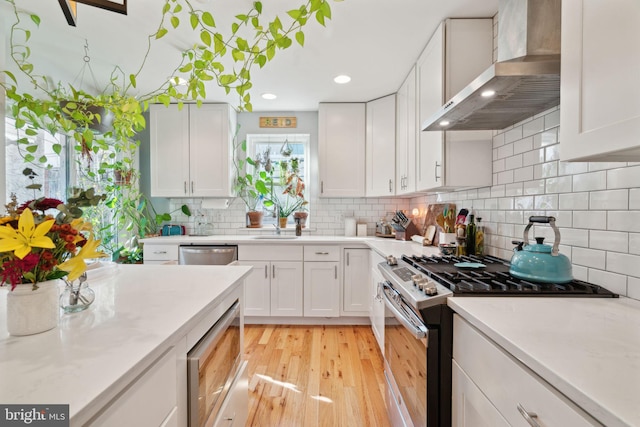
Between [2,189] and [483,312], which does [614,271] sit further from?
[2,189]

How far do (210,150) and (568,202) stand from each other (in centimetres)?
326

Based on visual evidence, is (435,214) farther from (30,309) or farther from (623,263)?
(30,309)

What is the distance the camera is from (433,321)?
1.11m

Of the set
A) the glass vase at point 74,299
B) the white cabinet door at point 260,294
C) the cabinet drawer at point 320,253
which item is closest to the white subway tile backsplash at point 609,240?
the glass vase at point 74,299

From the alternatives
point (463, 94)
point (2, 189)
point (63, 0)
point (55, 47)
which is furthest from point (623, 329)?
point (55, 47)

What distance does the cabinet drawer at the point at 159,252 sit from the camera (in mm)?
3113

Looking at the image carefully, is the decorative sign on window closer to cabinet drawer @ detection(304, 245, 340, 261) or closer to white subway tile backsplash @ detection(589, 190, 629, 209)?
cabinet drawer @ detection(304, 245, 340, 261)

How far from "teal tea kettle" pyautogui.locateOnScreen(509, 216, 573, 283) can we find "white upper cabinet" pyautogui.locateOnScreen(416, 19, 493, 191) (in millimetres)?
757

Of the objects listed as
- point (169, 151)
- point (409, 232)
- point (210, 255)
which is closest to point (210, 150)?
point (169, 151)

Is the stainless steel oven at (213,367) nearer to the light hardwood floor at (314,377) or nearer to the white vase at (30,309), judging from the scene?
the white vase at (30,309)

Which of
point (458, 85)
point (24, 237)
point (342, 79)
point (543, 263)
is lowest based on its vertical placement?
point (543, 263)

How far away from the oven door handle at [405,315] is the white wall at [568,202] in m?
0.74

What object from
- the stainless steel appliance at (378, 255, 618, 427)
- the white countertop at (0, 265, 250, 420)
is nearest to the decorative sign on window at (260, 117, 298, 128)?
the stainless steel appliance at (378, 255, 618, 427)

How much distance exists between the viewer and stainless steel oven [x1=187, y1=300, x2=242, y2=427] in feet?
2.82
